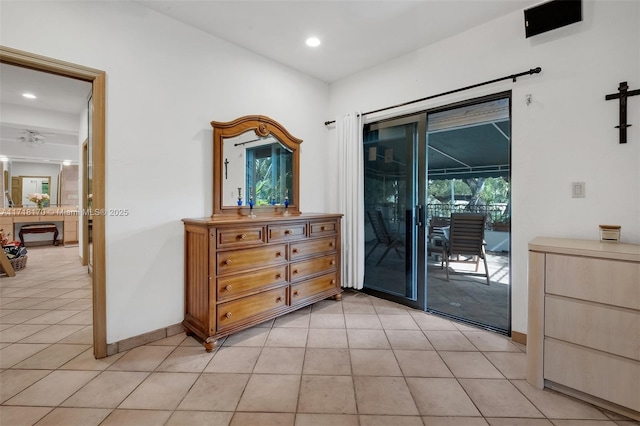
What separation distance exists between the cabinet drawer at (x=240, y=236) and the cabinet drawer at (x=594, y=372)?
6.96 feet

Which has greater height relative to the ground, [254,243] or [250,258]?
[254,243]

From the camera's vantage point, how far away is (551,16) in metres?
1.98

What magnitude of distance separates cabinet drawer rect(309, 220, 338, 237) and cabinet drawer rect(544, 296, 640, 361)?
6.20 ft

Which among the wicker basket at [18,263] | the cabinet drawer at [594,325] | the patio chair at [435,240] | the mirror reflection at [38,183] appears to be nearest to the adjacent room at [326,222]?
the cabinet drawer at [594,325]

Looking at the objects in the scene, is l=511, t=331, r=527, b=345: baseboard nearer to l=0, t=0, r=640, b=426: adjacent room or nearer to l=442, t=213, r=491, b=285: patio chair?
l=0, t=0, r=640, b=426: adjacent room

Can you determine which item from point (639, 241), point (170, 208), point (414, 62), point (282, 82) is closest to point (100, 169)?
point (170, 208)

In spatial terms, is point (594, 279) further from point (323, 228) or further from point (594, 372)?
point (323, 228)

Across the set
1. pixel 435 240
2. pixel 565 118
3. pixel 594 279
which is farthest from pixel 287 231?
pixel 435 240

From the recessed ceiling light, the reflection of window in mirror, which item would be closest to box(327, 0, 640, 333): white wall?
the recessed ceiling light

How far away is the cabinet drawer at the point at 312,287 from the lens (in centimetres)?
263

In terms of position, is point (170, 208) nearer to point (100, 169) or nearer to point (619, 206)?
point (100, 169)

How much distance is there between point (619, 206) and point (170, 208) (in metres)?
3.32

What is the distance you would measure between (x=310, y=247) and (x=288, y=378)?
4.20 ft

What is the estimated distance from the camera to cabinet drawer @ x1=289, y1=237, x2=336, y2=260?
2621mm
